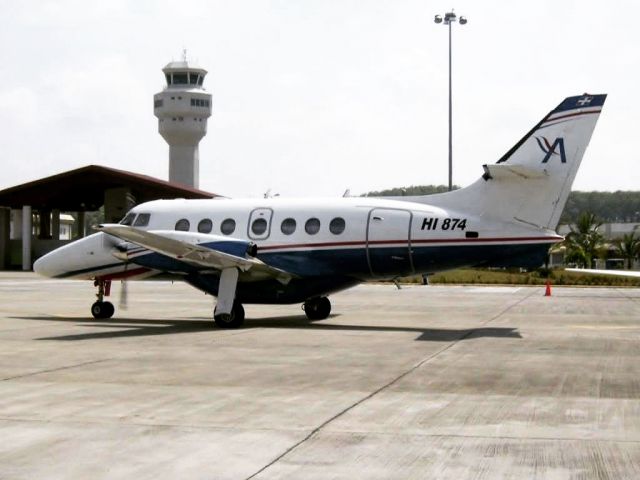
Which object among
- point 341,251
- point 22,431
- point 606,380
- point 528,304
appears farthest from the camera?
point 528,304

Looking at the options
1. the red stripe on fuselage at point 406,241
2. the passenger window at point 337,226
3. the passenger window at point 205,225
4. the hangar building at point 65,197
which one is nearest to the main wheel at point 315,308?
the red stripe on fuselage at point 406,241

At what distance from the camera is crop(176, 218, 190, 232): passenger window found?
25.6m

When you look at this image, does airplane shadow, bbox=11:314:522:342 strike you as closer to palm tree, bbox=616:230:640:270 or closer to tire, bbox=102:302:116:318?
tire, bbox=102:302:116:318

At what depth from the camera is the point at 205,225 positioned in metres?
25.4

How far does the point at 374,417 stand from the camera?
10.5 meters

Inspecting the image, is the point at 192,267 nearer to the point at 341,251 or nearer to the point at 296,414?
the point at 341,251

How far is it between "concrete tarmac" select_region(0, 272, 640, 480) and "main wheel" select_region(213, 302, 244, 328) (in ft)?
2.58

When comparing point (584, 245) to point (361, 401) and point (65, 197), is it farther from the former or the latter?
point (361, 401)

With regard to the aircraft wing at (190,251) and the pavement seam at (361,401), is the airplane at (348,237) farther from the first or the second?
Result: the pavement seam at (361,401)

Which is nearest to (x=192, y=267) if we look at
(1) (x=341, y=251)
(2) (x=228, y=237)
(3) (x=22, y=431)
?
(2) (x=228, y=237)

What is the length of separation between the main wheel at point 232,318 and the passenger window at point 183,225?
3501 mm

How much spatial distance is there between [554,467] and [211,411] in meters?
4.34

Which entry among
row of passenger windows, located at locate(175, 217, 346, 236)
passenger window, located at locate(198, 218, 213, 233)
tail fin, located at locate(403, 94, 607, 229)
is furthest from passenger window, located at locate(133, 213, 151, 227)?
tail fin, located at locate(403, 94, 607, 229)

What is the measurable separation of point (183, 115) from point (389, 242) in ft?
414
